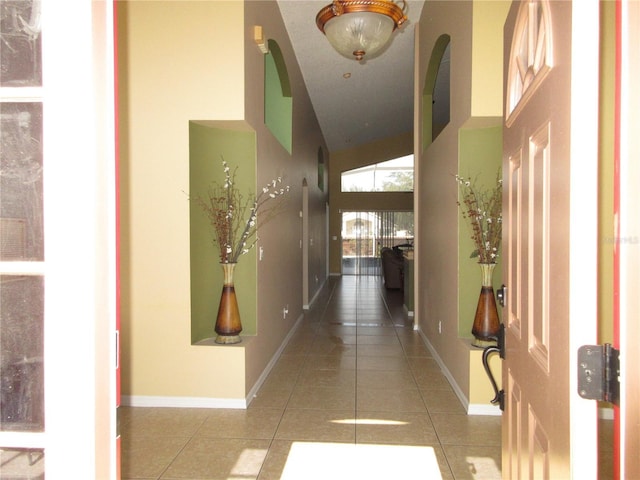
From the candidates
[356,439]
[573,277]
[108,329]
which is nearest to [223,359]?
[356,439]

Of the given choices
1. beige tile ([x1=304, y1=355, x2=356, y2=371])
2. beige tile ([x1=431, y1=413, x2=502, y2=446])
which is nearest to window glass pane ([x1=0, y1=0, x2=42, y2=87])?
beige tile ([x1=431, y1=413, x2=502, y2=446])

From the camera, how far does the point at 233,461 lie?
106 inches

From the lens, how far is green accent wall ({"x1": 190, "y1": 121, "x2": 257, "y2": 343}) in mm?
3906

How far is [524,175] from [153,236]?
2.96 metres

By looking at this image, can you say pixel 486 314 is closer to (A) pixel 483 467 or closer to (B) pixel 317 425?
(A) pixel 483 467

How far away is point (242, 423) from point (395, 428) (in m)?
1.07

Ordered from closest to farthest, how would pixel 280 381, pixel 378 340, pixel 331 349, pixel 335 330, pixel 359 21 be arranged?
1. pixel 359 21
2. pixel 280 381
3. pixel 331 349
4. pixel 378 340
5. pixel 335 330

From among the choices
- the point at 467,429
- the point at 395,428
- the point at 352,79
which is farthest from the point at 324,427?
the point at 352,79

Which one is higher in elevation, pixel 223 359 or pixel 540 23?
pixel 540 23

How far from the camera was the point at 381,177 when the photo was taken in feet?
46.8

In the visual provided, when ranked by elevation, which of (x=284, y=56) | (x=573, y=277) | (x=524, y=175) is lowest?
(x=573, y=277)

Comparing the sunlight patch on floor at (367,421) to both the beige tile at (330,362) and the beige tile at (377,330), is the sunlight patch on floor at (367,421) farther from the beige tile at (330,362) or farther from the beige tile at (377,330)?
the beige tile at (377,330)

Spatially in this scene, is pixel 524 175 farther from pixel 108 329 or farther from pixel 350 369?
pixel 350 369

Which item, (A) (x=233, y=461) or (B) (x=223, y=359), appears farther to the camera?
(B) (x=223, y=359)
